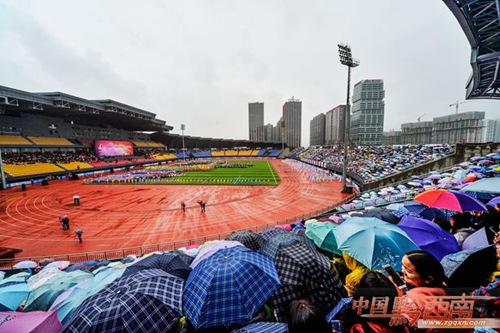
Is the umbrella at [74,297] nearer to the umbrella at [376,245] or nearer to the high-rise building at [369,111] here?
the umbrella at [376,245]

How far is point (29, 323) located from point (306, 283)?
428cm

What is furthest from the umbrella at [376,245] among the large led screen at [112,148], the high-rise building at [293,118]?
the high-rise building at [293,118]

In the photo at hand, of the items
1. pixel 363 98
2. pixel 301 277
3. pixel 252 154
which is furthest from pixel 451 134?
pixel 301 277

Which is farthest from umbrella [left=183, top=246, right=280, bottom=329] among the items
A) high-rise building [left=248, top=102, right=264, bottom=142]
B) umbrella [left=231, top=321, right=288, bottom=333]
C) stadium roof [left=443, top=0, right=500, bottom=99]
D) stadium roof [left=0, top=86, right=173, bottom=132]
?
high-rise building [left=248, top=102, right=264, bottom=142]

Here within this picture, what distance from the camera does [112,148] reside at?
54.0 m

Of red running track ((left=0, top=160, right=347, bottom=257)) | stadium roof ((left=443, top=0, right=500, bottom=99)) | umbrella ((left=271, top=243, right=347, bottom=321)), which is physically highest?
stadium roof ((left=443, top=0, right=500, bottom=99))

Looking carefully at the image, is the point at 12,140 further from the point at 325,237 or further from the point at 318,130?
the point at 318,130

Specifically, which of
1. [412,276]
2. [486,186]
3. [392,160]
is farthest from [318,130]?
[412,276]

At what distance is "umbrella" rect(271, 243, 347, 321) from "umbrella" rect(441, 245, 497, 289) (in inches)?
62.4

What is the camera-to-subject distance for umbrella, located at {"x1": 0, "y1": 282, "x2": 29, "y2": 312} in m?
4.24

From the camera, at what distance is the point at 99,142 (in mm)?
51156

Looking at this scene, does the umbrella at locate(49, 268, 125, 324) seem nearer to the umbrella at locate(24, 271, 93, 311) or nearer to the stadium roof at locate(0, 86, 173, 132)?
the umbrella at locate(24, 271, 93, 311)

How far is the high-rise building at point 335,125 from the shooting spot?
11113 centimetres

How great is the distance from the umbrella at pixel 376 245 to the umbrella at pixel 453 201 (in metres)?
2.98
